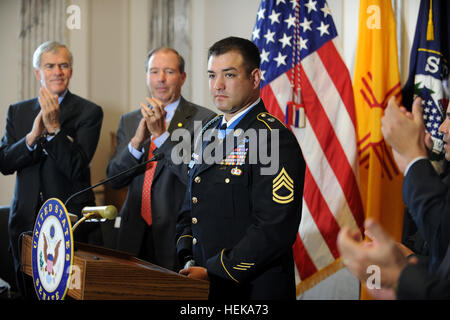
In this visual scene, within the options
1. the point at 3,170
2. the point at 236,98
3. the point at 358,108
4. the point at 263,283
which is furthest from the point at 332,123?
the point at 3,170

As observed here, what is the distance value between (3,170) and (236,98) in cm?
146

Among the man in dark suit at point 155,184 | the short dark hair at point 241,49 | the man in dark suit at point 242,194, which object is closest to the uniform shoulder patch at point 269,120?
the man in dark suit at point 242,194

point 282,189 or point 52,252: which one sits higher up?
point 282,189

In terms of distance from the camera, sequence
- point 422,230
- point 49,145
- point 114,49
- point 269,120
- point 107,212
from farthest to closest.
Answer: point 114,49 → point 49,145 → point 269,120 → point 107,212 → point 422,230

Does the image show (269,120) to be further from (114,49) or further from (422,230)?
(114,49)

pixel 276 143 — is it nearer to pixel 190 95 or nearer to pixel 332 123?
pixel 332 123

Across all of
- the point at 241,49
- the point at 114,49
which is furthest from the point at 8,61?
the point at 241,49

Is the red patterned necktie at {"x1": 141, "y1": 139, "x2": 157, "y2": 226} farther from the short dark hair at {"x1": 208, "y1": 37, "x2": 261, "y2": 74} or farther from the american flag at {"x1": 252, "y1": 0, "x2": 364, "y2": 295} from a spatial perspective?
the american flag at {"x1": 252, "y1": 0, "x2": 364, "y2": 295}

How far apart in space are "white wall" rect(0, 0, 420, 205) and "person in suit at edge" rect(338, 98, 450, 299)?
2.68 metres

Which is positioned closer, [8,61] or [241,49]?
[241,49]

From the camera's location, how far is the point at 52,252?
1.35 m

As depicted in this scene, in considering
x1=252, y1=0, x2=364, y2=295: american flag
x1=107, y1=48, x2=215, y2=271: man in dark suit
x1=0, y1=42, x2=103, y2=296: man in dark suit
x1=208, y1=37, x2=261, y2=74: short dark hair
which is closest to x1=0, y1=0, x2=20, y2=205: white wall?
x1=0, y1=42, x2=103, y2=296: man in dark suit

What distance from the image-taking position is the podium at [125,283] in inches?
47.4

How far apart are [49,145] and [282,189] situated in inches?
52.2
